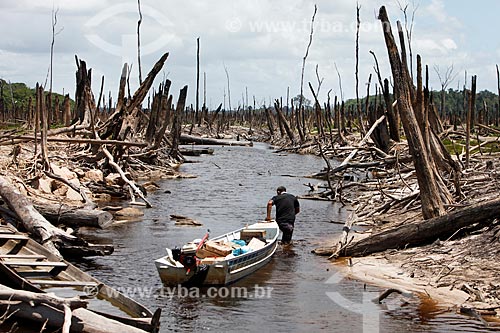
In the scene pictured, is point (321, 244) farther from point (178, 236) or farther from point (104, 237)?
point (104, 237)

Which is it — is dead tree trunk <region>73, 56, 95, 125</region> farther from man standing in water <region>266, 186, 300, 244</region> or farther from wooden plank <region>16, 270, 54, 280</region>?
wooden plank <region>16, 270, 54, 280</region>

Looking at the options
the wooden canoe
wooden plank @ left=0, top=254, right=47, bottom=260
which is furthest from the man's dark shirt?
wooden plank @ left=0, top=254, right=47, bottom=260

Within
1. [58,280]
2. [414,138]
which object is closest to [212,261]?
[58,280]

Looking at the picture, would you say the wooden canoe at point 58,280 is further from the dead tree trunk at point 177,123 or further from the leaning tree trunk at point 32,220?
the dead tree trunk at point 177,123

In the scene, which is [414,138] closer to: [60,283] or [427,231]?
[427,231]

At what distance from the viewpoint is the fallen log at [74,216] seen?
51.2 feet

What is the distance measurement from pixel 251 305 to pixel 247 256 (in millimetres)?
1687

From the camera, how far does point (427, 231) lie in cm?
1441

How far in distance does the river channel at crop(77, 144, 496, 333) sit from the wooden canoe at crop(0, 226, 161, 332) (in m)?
1.26

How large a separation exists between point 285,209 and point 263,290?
417 cm

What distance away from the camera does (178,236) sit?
59.5ft

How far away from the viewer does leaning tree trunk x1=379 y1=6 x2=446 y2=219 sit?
15.2 metres

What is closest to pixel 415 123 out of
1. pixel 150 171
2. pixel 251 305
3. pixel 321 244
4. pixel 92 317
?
Answer: pixel 321 244

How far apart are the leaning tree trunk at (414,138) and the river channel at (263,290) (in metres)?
2.46
